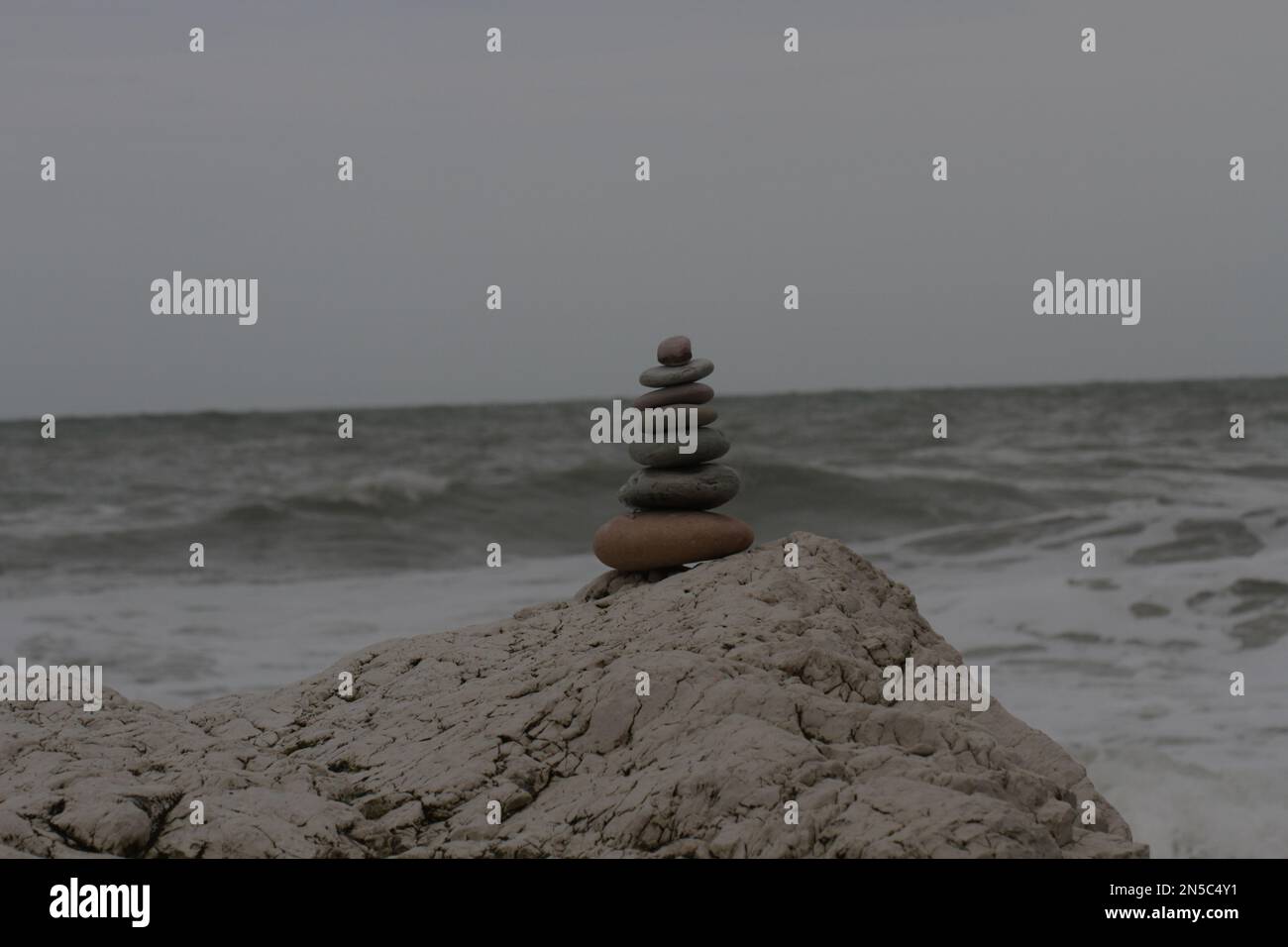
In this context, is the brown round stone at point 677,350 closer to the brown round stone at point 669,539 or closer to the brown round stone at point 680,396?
the brown round stone at point 680,396

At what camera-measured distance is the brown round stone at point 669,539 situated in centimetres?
654

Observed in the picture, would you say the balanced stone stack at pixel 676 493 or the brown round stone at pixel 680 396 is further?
the brown round stone at pixel 680 396

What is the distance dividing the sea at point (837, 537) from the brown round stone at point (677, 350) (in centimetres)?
386

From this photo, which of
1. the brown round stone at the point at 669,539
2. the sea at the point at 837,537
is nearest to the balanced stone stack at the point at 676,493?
the brown round stone at the point at 669,539

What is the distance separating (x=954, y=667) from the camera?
571 cm

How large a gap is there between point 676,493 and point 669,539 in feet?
0.82

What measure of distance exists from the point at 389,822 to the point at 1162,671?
26.3 feet

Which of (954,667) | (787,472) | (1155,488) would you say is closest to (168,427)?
(787,472)

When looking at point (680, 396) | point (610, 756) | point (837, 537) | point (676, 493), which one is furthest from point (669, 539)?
point (837, 537)

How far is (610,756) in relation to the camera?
4.87 m

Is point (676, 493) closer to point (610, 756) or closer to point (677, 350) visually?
point (677, 350)

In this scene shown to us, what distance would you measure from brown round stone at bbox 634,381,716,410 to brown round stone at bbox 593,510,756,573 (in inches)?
22.3
